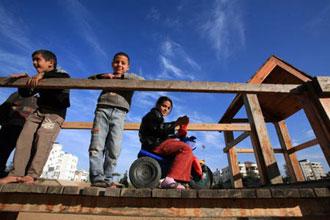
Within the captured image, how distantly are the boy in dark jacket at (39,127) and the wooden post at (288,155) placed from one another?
20.7 feet

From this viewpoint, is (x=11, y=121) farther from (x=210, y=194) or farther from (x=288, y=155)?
(x=288, y=155)

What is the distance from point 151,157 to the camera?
2654 mm

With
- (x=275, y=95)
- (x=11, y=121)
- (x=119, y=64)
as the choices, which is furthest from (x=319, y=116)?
(x=11, y=121)

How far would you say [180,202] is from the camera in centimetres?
157

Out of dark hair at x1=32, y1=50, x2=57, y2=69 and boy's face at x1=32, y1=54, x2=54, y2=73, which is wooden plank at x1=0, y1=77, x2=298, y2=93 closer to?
boy's face at x1=32, y1=54, x2=54, y2=73

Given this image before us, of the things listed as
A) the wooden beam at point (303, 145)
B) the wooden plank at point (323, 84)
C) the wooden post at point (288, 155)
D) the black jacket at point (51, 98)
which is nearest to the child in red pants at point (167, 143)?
the black jacket at point (51, 98)

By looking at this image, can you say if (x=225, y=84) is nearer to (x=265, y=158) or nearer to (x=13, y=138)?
(x=265, y=158)

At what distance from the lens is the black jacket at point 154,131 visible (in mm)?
2721

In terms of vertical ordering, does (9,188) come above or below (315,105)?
below

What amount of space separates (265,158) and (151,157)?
1.43 m

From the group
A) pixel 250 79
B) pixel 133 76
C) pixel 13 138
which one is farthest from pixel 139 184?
pixel 250 79

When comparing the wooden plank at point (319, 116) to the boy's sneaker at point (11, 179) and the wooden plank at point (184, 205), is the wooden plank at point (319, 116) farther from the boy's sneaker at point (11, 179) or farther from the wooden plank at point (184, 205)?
the boy's sneaker at point (11, 179)

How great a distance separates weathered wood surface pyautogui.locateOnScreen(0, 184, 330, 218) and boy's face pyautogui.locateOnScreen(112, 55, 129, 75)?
193 centimetres

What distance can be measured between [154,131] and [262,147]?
141 centimetres
